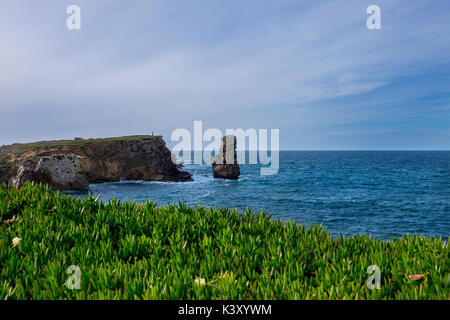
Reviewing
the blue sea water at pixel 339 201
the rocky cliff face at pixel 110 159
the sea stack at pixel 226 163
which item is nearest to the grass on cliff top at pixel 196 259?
the blue sea water at pixel 339 201

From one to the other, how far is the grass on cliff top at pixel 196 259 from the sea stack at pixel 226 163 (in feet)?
182

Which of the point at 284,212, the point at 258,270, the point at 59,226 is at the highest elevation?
the point at 59,226

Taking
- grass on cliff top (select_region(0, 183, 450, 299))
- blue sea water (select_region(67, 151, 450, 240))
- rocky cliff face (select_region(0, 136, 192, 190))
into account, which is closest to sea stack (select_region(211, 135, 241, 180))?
blue sea water (select_region(67, 151, 450, 240))

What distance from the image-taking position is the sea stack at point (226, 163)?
62031 millimetres

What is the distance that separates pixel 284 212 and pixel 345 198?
14776mm

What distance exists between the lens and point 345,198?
141 feet

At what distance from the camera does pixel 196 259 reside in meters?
4.34

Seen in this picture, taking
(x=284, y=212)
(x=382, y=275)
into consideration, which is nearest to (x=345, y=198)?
(x=284, y=212)

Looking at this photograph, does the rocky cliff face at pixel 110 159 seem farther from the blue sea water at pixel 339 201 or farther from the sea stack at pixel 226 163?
the blue sea water at pixel 339 201

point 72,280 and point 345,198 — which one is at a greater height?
point 72,280

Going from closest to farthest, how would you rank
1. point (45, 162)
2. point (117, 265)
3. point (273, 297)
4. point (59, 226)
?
1. point (273, 297)
2. point (117, 265)
3. point (59, 226)
4. point (45, 162)

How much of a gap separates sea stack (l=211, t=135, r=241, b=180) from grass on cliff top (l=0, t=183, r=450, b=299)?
55599 mm

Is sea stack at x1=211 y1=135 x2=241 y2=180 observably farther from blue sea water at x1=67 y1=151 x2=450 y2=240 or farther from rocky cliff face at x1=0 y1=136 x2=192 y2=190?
rocky cliff face at x1=0 y1=136 x2=192 y2=190
